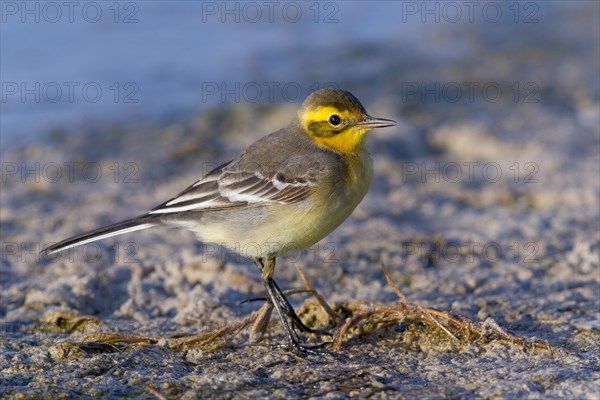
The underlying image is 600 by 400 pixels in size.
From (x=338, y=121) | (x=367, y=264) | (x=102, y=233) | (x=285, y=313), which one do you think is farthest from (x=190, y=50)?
(x=285, y=313)

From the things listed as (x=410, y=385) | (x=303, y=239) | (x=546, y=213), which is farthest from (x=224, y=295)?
(x=546, y=213)

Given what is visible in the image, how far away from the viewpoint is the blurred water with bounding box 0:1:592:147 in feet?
44.8

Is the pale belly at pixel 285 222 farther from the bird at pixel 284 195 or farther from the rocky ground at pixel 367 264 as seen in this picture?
the rocky ground at pixel 367 264

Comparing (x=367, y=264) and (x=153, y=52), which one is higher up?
(x=153, y=52)

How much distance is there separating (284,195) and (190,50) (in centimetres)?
1008

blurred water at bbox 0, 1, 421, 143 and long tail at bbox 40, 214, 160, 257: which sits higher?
blurred water at bbox 0, 1, 421, 143

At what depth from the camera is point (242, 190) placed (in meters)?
6.66

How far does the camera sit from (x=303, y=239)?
20.6ft

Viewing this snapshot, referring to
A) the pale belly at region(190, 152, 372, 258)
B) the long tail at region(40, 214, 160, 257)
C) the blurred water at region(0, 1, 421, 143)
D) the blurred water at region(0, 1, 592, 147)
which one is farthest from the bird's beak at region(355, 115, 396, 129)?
the blurred water at region(0, 1, 421, 143)

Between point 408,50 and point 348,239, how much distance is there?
25.7ft

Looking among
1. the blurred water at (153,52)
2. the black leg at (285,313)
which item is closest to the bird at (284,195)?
the black leg at (285,313)

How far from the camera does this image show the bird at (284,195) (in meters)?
6.32

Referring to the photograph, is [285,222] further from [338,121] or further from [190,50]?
[190,50]

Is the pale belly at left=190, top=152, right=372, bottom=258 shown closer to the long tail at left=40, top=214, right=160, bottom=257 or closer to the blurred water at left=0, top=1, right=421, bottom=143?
the long tail at left=40, top=214, right=160, bottom=257
